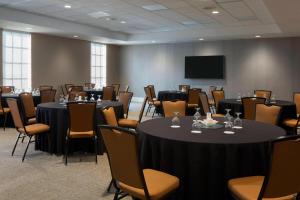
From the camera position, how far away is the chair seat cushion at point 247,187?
232 cm

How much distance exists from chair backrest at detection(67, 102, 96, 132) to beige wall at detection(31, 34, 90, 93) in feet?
22.6

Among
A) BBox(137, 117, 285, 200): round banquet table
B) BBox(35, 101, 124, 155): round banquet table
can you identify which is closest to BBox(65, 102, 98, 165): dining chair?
BBox(35, 101, 124, 155): round banquet table

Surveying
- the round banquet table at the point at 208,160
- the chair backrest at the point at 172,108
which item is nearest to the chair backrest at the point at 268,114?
the chair backrest at the point at 172,108

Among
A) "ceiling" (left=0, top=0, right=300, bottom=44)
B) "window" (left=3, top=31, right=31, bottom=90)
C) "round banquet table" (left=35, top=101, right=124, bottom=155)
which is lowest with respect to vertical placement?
"round banquet table" (left=35, top=101, right=124, bottom=155)

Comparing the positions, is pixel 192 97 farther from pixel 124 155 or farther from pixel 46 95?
pixel 124 155

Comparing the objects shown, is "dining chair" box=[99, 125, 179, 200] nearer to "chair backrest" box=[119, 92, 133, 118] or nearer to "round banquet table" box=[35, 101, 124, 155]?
"round banquet table" box=[35, 101, 124, 155]

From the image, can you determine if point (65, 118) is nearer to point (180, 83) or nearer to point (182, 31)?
point (182, 31)

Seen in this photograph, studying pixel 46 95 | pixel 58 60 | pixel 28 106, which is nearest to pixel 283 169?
pixel 28 106

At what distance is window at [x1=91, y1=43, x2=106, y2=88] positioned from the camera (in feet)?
45.4

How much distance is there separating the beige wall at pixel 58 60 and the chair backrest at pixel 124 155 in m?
9.24

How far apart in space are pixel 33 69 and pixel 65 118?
21.4 ft

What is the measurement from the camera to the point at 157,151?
2926 millimetres

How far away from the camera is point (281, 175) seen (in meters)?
2.24

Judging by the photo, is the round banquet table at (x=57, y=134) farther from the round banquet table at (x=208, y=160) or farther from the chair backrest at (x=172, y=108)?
the round banquet table at (x=208, y=160)
